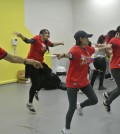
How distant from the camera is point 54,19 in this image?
30.5 feet

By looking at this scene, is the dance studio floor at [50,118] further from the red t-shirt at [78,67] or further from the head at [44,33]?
the head at [44,33]

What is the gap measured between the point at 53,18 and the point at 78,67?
20.3 ft

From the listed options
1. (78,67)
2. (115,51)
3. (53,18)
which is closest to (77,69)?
(78,67)

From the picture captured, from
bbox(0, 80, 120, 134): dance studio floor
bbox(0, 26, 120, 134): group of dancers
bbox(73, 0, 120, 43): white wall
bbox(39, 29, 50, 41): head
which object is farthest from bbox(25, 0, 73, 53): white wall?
bbox(0, 26, 120, 134): group of dancers

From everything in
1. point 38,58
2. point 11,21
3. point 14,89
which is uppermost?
point 11,21

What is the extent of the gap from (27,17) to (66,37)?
193 centimetres

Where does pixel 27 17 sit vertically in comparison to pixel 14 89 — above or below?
above

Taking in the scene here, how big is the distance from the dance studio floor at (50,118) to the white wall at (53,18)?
3384mm

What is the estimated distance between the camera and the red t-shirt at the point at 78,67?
327 centimetres

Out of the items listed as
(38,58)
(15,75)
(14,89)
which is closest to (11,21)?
(15,75)

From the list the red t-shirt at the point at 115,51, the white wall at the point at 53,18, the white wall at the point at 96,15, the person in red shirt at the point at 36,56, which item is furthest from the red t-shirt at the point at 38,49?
the white wall at the point at 96,15

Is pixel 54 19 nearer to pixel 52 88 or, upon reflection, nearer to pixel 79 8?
pixel 79 8

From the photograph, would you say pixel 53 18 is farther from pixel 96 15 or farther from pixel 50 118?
pixel 50 118

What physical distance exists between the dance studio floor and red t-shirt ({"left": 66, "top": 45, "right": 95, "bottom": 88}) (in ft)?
2.41
